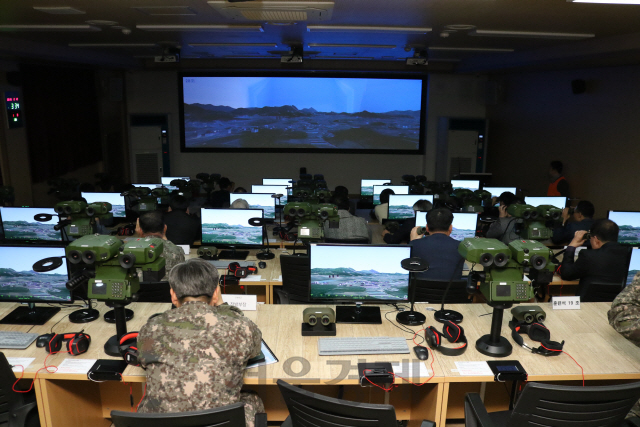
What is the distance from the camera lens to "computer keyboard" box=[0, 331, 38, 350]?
237cm

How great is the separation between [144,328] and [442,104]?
9.08 m

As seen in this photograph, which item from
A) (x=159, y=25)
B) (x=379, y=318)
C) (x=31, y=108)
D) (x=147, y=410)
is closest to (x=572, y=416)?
(x=379, y=318)

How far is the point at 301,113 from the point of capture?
989 centimetres

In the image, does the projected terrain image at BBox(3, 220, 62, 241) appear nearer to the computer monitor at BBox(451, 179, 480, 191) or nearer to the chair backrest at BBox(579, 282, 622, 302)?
the chair backrest at BBox(579, 282, 622, 302)

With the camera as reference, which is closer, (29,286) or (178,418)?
(178,418)

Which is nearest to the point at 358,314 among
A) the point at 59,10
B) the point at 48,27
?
the point at 59,10

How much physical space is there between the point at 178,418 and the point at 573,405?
1541mm

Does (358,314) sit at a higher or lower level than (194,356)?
lower

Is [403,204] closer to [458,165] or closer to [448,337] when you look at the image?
[448,337]

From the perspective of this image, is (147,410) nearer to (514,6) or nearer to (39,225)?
(39,225)

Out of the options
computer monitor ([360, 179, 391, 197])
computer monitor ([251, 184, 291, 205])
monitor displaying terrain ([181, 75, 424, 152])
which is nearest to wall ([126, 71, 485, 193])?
monitor displaying terrain ([181, 75, 424, 152])

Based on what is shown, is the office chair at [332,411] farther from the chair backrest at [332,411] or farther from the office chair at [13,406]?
the office chair at [13,406]

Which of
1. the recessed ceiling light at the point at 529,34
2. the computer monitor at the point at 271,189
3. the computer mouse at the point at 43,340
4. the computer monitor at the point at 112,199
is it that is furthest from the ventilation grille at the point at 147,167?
the computer mouse at the point at 43,340

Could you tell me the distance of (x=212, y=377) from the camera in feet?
6.34
